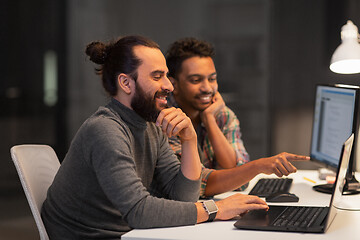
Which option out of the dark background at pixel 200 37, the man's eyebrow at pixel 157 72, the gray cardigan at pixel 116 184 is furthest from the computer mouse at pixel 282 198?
the dark background at pixel 200 37

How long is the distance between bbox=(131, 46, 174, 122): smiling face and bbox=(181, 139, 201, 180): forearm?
159mm

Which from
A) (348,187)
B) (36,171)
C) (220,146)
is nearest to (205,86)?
(220,146)

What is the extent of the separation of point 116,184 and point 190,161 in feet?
1.19

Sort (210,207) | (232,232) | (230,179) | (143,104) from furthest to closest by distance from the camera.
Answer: (230,179), (143,104), (210,207), (232,232)

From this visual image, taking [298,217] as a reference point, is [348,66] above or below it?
above

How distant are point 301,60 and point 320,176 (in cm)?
195

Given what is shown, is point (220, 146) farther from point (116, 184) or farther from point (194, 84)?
point (116, 184)

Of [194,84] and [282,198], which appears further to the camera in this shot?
[194,84]

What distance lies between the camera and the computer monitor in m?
2.04

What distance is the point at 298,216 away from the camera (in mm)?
1648

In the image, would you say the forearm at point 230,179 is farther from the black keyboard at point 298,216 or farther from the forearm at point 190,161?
the black keyboard at point 298,216

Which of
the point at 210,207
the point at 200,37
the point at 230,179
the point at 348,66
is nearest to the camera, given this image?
the point at 210,207

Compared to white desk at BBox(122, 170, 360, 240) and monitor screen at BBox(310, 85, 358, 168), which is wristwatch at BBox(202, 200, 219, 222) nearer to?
white desk at BBox(122, 170, 360, 240)

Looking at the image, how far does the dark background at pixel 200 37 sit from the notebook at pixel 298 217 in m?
2.62
